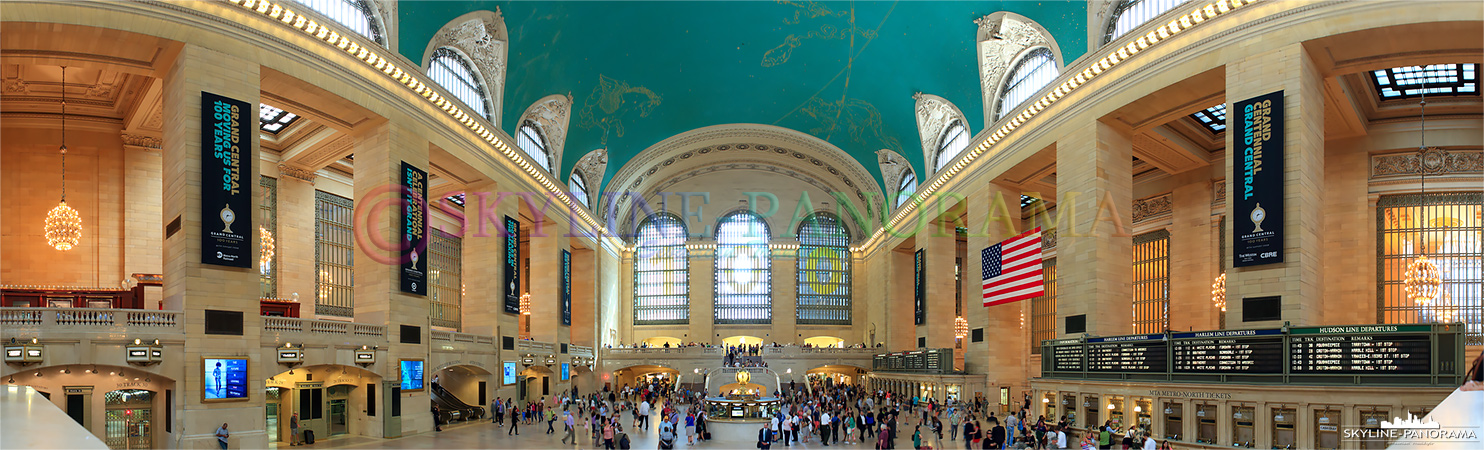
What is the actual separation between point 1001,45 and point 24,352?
2529cm

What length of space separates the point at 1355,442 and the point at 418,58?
75.3 feet

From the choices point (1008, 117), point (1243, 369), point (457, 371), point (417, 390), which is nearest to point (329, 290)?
point (457, 371)

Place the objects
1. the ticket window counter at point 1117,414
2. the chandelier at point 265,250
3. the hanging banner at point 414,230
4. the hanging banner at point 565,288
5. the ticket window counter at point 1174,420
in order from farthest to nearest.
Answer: the hanging banner at point 565,288, the hanging banner at point 414,230, the chandelier at point 265,250, the ticket window counter at point 1117,414, the ticket window counter at point 1174,420

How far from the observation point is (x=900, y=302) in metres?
47.2

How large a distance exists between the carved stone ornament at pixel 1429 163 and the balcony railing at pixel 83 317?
28363mm

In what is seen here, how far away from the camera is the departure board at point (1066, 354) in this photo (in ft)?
70.9

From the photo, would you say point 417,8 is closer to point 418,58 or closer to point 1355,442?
point 418,58

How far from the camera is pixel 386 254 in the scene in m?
23.4

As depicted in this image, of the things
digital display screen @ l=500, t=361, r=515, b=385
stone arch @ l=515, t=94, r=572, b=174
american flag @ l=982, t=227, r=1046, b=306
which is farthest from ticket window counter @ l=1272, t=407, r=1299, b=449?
stone arch @ l=515, t=94, r=572, b=174

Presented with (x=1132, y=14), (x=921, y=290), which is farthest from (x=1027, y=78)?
(x=921, y=290)

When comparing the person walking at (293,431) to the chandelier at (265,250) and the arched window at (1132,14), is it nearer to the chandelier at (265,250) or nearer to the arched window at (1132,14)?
the chandelier at (265,250)

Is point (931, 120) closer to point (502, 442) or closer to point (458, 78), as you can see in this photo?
point (458, 78)

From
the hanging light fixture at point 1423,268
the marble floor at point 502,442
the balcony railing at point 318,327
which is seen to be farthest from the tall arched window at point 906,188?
the balcony railing at point 318,327

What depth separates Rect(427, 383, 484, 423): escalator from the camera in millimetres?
28094
